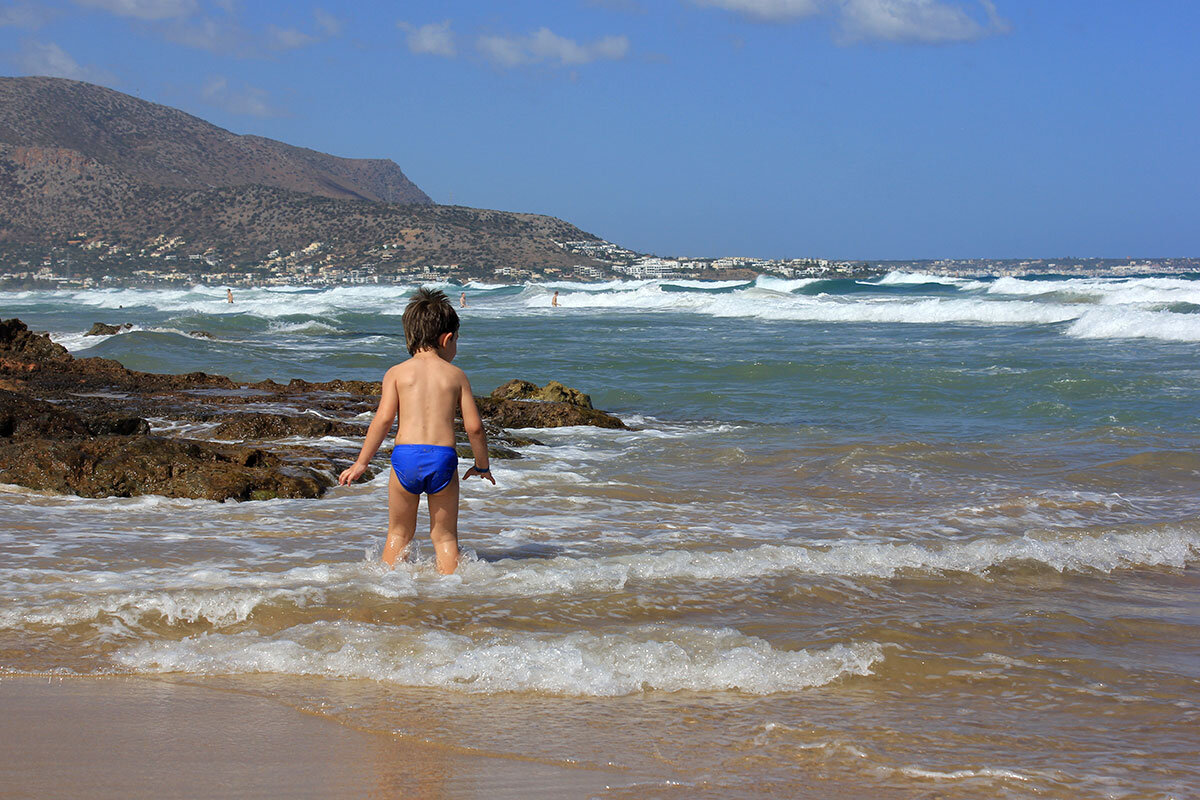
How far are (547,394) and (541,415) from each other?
101 centimetres

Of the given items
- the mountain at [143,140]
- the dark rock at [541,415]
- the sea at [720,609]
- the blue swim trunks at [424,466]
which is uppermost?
the mountain at [143,140]

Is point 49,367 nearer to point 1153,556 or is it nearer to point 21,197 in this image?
point 1153,556

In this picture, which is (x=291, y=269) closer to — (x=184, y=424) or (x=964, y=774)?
(x=184, y=424)

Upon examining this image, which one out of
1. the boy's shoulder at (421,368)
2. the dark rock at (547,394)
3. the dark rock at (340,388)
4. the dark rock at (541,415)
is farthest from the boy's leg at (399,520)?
the dark rock at (340,388)

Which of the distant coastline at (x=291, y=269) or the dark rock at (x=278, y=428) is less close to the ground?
the distant coastline at (x=291, y=269)

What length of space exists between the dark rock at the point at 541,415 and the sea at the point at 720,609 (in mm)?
530

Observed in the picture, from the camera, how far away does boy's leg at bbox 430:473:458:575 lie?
4660 millimetres

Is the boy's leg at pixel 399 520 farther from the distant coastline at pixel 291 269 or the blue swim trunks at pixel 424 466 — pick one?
the distant coastline at pixel 291 269

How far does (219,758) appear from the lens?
2869mm

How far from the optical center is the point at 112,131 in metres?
109

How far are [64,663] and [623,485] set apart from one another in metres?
4.60

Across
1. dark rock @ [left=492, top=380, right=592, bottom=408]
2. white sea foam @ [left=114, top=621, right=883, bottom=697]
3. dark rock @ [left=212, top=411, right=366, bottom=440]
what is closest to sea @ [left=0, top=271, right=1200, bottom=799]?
white sea foam @ [left=114, top=621, right=883, bottom=697]

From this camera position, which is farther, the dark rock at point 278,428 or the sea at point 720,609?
the dark rock at point 278,428

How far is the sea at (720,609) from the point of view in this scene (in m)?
3.15
